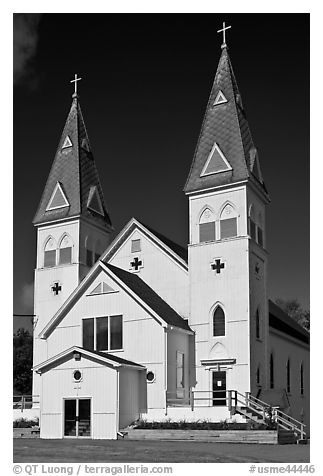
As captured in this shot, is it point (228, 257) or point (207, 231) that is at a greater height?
point (207, 231)

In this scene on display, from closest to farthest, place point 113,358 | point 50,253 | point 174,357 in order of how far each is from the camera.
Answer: point 113,358 → point 174,357 → point 50,253

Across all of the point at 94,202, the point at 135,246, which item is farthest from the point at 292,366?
the point at 94,202

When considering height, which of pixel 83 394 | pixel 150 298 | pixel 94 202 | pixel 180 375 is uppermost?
pixel 94 202

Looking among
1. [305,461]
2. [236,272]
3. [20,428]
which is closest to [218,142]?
[236,272]

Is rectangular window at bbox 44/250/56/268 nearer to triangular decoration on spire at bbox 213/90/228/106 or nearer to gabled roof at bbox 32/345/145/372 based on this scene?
gabled roof at bbox 32/345/145/372

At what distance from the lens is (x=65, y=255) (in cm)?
3925

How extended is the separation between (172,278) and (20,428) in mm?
9974

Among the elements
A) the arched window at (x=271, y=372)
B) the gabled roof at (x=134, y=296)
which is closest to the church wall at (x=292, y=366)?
the arched window at (x=271, y=372)

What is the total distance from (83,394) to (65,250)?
1074cm

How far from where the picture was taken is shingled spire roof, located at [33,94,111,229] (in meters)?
39.8

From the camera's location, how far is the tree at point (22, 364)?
203ft

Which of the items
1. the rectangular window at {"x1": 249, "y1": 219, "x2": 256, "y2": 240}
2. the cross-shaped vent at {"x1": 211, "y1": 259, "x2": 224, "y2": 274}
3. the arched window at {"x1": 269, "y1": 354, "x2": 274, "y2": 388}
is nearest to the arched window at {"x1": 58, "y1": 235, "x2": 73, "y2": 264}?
the cross-shaped vent at {"x1": 211, "y1": 259, "x2": 224, "y2": 274}

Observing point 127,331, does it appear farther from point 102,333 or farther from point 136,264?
point 136,264

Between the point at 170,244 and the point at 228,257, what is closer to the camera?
the point at 228,257
